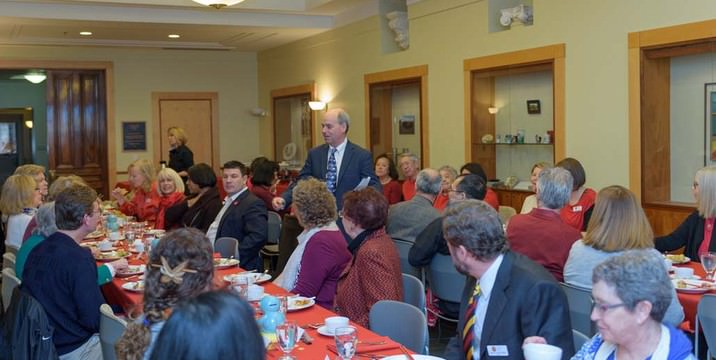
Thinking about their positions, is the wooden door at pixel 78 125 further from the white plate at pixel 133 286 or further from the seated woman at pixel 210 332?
the seated woman at pixel 210 332

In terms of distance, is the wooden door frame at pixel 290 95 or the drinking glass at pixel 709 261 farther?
the wooden door frame at pixel 290 95

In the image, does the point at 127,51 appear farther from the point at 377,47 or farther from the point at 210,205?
the point at 210,205

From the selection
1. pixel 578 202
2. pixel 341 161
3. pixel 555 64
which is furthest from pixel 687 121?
pixel 341 161

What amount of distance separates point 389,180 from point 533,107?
1948 mm

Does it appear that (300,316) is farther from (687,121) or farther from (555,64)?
(555,64)

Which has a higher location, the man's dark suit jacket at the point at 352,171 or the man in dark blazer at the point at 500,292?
the man's dark suit jacket at the point at 352,171

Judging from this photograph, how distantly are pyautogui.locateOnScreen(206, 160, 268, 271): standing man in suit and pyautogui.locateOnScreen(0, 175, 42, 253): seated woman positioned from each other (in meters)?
1.52

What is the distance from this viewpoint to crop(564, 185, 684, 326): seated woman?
402 centimetres

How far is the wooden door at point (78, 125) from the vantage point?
13.2 metres

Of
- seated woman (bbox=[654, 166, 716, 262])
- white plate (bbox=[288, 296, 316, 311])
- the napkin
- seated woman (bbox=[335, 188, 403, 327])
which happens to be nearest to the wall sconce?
seated woman (bbox=[654, 166, 716, 262])

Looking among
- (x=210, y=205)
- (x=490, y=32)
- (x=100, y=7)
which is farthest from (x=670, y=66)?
(x=100, y=7)

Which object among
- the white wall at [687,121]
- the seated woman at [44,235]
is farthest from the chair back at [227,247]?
the white wall at [687,121]

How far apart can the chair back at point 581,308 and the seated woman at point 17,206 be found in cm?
440

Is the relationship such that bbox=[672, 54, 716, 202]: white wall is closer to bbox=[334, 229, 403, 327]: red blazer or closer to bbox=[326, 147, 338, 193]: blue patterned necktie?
bbox=[326, 147, 338, 193]: blue patterned necktie
